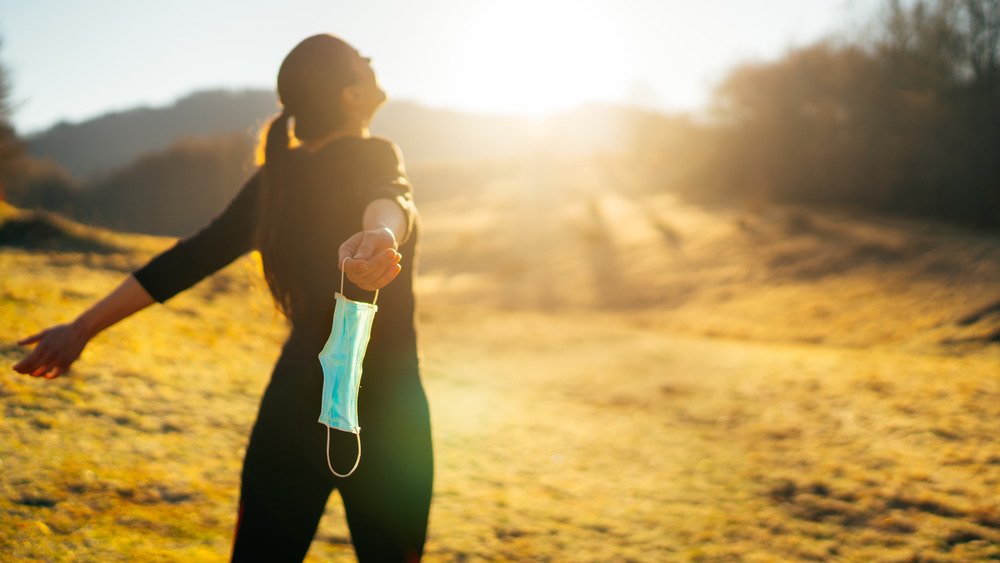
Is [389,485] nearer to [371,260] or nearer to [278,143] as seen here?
[371,260]

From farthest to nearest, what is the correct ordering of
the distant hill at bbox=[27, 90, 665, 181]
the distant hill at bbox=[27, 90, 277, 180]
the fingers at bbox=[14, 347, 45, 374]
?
the distant hill at bbox=[27, 90, 277, 180] < the distant hill at bbox=[27, 90, 665, 181] < the fingers at bbox=[14, 347, 45, 374]

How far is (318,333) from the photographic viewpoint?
1647 mm

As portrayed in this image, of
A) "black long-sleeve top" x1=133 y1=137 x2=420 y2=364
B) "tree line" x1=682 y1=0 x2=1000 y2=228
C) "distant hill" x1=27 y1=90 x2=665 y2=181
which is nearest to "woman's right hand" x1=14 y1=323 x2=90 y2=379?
"black long-sleeve top" x1=133 y1=137 x2=420 y2=364

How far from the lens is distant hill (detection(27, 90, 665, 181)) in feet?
155

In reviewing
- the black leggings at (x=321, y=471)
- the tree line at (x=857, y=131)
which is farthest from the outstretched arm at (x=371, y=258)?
the tree line at (x=857, y=131)

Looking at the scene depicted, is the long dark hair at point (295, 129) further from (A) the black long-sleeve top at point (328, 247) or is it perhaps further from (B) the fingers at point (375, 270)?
(B) the fingers at point (375, 270)

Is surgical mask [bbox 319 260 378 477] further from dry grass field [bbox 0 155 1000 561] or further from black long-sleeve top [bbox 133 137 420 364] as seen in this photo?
dry grass field [bbox 0 155 1000 561]

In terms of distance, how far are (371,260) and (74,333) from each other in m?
0.93

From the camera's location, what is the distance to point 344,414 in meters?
1.35

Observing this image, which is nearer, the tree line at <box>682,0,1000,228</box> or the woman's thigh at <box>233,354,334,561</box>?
the woman's thigh at <box>233,354,334,561</box>

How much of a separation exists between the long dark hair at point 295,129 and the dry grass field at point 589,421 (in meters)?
0.31

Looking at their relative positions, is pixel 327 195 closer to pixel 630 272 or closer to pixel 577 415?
pixel 577 415

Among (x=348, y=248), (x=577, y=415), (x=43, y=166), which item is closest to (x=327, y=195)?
(x=348, y=248)

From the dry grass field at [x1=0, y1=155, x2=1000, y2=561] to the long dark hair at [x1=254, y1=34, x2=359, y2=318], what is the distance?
305 millimetres
